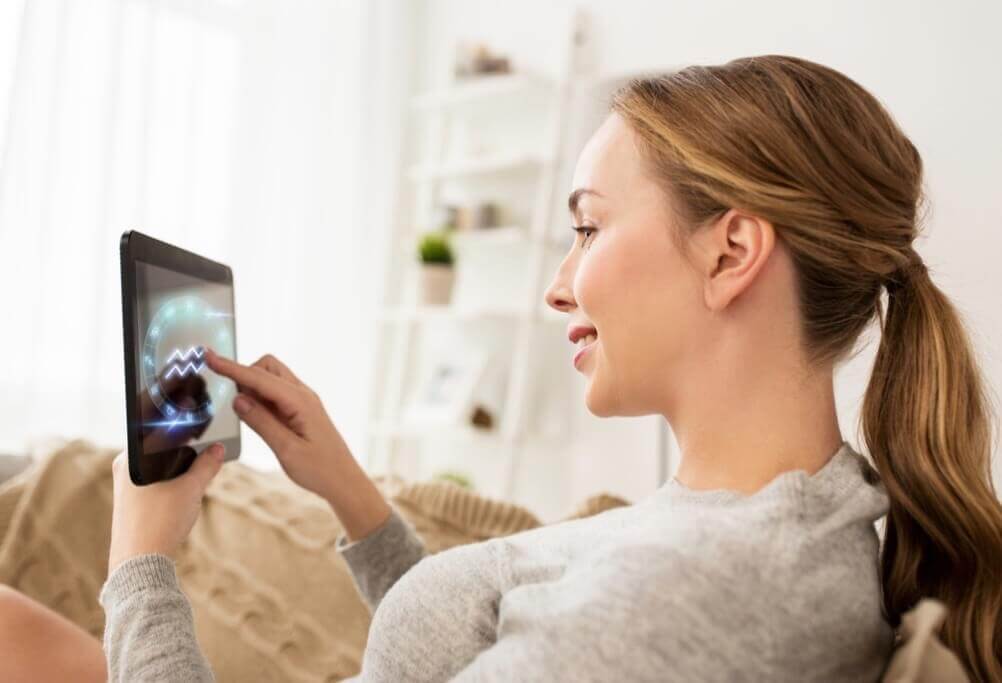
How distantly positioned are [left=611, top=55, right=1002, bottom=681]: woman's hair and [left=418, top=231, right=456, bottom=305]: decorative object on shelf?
225 centimetres

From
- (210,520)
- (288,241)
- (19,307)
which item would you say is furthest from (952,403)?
(288,241)

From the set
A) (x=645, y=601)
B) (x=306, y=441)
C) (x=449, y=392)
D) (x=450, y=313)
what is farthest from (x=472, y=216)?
(x=645, y=601)

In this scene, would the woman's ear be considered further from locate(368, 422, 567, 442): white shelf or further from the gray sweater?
locate(368, 422, 567, 442): white shelf

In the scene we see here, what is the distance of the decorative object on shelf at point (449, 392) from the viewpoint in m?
3.01

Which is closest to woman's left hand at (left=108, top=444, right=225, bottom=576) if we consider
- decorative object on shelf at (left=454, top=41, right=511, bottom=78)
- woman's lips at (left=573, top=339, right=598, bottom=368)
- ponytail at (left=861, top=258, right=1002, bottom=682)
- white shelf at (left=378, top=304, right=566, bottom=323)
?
woman's lips at (left=573, top=339, right=598, bottom=368)

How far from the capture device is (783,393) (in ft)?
2.69

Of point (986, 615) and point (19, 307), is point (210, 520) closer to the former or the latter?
point (986, 615)

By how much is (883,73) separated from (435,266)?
1.49 meters

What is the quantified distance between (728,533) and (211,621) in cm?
88

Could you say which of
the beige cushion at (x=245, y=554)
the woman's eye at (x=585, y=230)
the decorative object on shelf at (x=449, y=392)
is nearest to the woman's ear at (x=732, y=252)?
the woman's eye at (x=585, y=230)

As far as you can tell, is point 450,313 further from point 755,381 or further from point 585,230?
point 755,381

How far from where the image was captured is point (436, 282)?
3.13 meters

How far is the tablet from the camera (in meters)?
0.86

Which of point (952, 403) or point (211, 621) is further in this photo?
point (211, 621)
